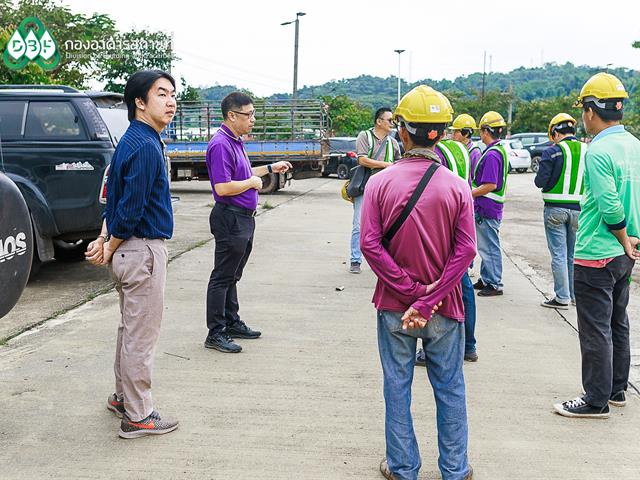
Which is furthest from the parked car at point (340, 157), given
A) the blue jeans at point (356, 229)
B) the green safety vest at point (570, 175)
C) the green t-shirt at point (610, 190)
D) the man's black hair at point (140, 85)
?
the man's black hair at point (140, 85)

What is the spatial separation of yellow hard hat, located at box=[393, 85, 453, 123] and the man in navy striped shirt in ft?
4.50

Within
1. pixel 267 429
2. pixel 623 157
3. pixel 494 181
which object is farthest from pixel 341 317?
pixel 623 157

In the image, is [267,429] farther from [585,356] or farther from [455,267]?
[585,356]

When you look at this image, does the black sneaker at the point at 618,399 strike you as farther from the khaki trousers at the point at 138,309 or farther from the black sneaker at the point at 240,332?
the khaki trousers at the point at 138,309

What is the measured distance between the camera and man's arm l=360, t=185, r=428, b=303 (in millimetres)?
3402

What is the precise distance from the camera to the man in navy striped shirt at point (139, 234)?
3.96m

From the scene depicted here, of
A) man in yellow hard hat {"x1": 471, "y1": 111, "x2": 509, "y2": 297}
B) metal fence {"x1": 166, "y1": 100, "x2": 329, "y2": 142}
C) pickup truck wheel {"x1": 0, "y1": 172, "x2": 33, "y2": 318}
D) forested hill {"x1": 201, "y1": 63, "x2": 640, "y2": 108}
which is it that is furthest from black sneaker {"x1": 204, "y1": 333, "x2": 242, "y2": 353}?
forested hill {"x1": 201, "y1": 63, "x2": 640, "y2": 108}

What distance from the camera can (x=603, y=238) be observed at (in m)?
4.43

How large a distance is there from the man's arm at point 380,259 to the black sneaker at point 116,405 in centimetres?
191

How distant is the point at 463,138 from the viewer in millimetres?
7703

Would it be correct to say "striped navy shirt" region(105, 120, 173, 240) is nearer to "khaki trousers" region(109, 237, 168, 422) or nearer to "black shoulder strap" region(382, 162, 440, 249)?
"khaki trousers" region(109, 237, 168, 422)

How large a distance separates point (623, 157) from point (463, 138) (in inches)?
133

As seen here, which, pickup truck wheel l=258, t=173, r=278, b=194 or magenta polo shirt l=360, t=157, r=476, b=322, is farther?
pickup truck wheel l=258, t=173, r=278, b=194

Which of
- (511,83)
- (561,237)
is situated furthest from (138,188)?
(511,83)
